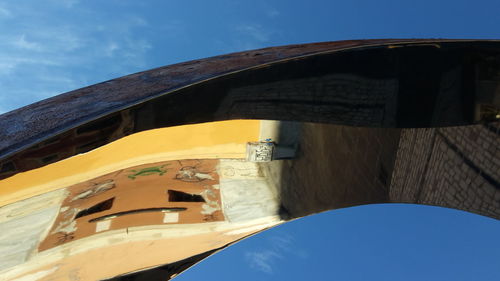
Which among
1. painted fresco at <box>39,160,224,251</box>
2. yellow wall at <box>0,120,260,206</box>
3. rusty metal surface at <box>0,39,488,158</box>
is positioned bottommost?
painted fresco at <box>39,160,224,251</box>

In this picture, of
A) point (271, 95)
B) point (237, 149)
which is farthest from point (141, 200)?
point (271, 95)

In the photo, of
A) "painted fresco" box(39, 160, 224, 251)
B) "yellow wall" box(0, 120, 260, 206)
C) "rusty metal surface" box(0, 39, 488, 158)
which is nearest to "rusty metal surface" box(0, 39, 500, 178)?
"rusty metal surface" box(0, 39, 488, 158)

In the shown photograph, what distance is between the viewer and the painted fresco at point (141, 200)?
4.01 meters

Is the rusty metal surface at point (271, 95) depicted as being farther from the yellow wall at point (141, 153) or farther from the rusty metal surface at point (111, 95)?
the yellow wall at point (141, 153)

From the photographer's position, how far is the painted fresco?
13.2ft

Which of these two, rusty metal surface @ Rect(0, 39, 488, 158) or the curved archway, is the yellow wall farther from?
rusty metal surface @ Rect(0, 39, 488, 158)

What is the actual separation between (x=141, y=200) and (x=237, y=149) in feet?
3.29

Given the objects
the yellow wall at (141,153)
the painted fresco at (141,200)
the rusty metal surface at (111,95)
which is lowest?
the painted fresco at (141,200)

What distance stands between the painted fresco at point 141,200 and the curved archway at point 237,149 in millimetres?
11

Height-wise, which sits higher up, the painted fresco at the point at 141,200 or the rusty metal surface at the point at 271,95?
the rusty metal surface at the point at 271,95

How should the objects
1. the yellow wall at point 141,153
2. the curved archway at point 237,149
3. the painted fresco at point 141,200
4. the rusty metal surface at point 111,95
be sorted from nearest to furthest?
the rusty metal surface at point 111,95 < the curved archway at point 237,149 < the yellow wall at point 141,153 < the painted fresco at point 141,200

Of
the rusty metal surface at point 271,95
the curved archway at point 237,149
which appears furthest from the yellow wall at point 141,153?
the rusty metal surface at point 271,95

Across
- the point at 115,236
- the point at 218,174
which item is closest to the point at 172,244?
the point at 115,236

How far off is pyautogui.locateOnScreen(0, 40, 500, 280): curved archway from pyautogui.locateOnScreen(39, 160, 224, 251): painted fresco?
0.04 ft
